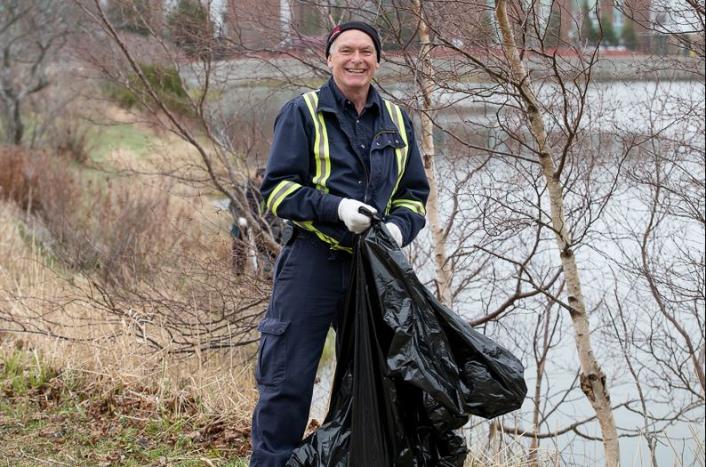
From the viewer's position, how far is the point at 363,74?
11.5 ft

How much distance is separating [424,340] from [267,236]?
4.30 meters

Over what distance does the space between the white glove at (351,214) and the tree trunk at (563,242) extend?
1.48 metres

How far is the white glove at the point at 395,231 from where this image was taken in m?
3.49

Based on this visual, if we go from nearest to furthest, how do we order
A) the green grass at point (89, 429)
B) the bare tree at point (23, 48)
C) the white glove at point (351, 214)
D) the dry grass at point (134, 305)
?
the white glove at point (351, 214), the green grass at point (89, 429), the dry grass at point (134, 305), the bare tree at point (23, 48)

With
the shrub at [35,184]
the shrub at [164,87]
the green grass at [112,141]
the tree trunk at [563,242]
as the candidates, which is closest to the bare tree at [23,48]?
the green grass at [112,141]

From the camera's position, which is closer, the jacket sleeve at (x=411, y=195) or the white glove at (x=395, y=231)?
the white glove at (x=395, y=231)

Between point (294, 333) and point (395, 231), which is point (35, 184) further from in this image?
point (395, 231)

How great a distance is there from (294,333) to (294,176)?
567mm

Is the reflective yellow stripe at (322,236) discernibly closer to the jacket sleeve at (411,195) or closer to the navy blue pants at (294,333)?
the navy blue pants at (294,333)

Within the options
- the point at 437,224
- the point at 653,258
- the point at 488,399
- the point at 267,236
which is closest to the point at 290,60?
the point at 267,236

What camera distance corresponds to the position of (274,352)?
138 inches

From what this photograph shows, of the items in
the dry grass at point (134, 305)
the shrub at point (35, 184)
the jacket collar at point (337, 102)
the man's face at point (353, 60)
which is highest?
the man's face at point (353, 60)

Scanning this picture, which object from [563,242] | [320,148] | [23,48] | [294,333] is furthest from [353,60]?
[23,48]

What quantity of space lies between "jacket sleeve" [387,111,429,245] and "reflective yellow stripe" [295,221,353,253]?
0.24 m
